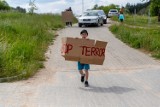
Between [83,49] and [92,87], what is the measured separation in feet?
3.40

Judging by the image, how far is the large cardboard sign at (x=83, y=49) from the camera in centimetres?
1088

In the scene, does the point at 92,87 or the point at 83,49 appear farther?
the point at 83,49

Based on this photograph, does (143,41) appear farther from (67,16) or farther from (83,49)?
(67,16)

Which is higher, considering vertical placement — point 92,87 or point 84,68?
point 84,68

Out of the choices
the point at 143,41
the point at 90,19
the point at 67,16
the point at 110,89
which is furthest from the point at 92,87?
the point at 67,16

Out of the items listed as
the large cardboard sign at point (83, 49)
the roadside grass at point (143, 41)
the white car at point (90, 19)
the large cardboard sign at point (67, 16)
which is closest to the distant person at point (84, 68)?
the large cardboard sign at point (83, 49)

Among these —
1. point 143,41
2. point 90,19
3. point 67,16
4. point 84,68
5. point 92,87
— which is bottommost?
point 92,87

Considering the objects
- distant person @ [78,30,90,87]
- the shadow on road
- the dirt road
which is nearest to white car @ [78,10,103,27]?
the dirt road

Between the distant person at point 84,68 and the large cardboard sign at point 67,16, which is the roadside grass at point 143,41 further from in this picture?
the large cardboard sign at point 67,16

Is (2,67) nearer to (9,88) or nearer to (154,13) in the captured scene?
(9,88)

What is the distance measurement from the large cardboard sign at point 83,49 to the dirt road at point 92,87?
74 cm

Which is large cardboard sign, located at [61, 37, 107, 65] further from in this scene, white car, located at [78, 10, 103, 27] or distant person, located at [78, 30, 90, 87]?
white car, located at [78, 10, 103, 27]

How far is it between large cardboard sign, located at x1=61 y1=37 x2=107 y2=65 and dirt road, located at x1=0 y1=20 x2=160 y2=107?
2.43 feet

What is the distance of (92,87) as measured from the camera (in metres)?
10.8
